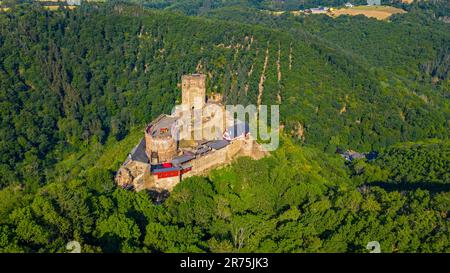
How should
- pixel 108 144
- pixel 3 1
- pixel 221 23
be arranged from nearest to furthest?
pixel 108 144
pixel 221 23
pixel 3 1

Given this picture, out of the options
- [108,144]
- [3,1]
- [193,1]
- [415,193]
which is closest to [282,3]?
[193,1]

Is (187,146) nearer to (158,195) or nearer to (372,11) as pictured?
(158,195)

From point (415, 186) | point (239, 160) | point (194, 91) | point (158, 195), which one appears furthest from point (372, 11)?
point (158, 195)

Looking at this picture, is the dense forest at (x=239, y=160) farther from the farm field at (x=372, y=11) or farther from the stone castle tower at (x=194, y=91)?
the farm field at (x=372, y=11)

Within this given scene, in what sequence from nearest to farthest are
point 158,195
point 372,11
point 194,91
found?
point 158,195 → point 194,91 → point 372,11

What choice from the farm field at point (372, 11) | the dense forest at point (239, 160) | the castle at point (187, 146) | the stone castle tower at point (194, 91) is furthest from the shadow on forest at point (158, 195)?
the farm field at point (372, 11)

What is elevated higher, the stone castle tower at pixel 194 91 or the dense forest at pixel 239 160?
the stone castle tower at pixel 194 91

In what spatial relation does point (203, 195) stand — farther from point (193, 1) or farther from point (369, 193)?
point (193, 1)

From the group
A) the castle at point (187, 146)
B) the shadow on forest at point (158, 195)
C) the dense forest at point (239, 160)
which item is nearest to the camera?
the dense forest at point (239, 160)
